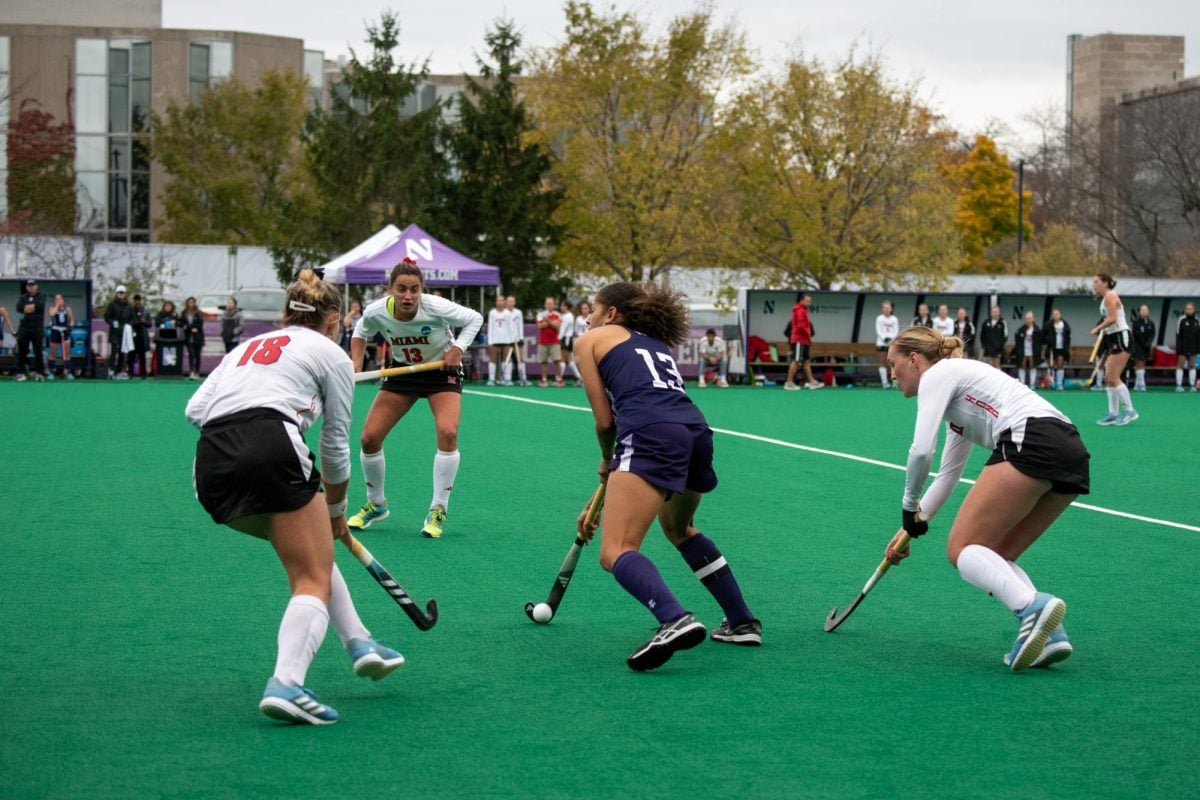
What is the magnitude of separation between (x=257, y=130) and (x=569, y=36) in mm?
21775

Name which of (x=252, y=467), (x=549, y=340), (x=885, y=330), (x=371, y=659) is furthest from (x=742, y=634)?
(x=885, y=330)

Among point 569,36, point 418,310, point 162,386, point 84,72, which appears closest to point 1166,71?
point 84,72

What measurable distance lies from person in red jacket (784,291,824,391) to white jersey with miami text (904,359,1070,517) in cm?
2504

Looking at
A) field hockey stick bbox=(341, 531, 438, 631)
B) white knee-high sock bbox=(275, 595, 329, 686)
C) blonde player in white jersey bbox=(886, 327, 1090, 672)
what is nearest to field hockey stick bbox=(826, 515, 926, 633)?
blonde player in white jersey bbox=(886, 327, 1090, 672)

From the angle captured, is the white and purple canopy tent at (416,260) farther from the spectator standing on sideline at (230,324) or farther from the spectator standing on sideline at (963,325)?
the spectator standing on sideline at (963,325)

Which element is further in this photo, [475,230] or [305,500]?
[475,230]

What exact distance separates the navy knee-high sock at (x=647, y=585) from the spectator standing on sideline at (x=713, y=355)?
2586 cm

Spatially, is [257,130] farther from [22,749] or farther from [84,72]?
[22,749]

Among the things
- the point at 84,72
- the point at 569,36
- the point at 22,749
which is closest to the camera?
the point at 22,749

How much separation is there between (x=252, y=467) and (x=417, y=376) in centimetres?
524

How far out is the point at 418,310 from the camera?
→ 10219 millimetres

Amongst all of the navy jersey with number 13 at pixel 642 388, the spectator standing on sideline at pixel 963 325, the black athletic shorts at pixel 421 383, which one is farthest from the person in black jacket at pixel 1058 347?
the navy jersey with number 13 at pixel 642 388

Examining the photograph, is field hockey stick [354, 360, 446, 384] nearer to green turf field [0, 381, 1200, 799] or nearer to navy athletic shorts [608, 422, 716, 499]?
green turf field [0, 381, 1200, 799]

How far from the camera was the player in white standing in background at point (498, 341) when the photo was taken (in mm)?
31016
